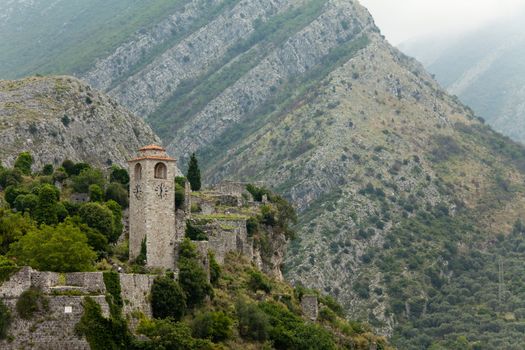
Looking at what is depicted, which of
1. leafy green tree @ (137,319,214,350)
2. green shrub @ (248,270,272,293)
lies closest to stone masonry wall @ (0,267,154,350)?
leafy green tree @ (137,319,214,350)

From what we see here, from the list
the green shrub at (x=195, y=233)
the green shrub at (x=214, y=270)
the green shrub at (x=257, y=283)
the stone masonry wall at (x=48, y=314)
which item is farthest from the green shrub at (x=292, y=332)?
the stone masonry wall at (x=48, y=314)

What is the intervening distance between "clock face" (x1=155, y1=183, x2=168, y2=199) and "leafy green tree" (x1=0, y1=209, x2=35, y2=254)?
24.8 feet

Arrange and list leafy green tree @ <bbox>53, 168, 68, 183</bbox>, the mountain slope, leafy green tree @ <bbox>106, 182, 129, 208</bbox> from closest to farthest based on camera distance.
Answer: leafy green tree @ <bbox>106, 182, 129, 208</bbox>, leafy green tree @ <bbox>53, 168, 68, 183</bbox>, the mountain slope

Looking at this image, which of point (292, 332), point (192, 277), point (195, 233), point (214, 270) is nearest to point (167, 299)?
point (192, 277)

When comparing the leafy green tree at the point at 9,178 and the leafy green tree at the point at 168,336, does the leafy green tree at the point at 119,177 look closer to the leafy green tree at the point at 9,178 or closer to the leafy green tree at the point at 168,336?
the leafy green tree at the point at 9,178

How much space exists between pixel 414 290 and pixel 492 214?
110 feet

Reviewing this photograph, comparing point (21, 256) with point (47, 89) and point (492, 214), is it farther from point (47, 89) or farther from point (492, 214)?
point (492, 214)

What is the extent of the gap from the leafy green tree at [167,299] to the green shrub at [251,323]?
518 centimetres

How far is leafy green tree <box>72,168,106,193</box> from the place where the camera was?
82.2 m

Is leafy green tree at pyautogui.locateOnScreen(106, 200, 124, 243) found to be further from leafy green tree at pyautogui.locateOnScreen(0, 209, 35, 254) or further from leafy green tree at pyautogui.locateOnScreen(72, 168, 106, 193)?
leafy green tree at pyautogui.locateOnScreen(72, 168, 106, 193)

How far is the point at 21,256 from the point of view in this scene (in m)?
55.2

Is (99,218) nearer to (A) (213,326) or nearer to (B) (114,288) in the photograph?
(A) (213,326)

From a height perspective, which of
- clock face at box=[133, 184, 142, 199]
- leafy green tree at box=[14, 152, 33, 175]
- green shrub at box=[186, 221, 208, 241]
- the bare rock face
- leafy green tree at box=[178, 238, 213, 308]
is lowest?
leafy green tree at box=[178, 238, 213, 308]

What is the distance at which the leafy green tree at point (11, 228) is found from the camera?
59.9 metres
